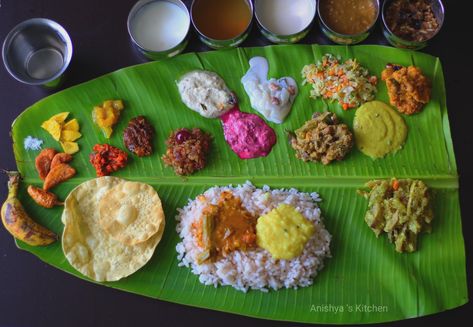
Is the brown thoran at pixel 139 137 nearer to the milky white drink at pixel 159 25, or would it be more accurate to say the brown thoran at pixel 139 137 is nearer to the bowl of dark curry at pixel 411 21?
the milky white drink at pixel 159 25

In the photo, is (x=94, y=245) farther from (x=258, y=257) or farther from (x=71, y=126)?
(x=258, y=257)

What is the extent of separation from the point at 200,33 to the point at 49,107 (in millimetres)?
1554

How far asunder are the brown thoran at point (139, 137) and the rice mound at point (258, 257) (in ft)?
2.12

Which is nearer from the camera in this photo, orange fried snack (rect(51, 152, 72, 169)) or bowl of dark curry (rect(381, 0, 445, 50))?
orange fried snack (rect(51, 152, 72, 169))

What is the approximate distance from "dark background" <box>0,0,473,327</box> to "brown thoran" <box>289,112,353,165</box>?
35.7 inches

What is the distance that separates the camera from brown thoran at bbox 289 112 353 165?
4.18 meters

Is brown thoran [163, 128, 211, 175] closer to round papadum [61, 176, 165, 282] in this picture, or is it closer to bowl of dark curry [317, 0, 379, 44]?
round papadum [61, 176, 165, 282]

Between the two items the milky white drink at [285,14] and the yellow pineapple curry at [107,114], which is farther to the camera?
the milky white drink at [285,14]

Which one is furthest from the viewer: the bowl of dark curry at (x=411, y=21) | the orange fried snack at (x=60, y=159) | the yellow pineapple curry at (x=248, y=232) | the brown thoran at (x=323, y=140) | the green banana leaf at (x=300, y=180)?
the bowl of dark curry at (x=411, y=21)

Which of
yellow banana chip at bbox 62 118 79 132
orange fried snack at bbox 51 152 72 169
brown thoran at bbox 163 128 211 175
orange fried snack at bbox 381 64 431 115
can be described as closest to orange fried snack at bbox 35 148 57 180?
orange fried snack at bbox 51 152 72 169

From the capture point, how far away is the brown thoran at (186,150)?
4219mm

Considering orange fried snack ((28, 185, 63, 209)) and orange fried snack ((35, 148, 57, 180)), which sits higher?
orange fried snack ((35, 148, 57, 180))

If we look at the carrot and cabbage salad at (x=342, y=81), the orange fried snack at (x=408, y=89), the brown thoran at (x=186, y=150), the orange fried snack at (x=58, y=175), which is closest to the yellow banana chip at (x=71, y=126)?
the orange fried snack at (x=58, y=175)

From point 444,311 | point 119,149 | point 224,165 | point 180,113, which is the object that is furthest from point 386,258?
point 119,149
